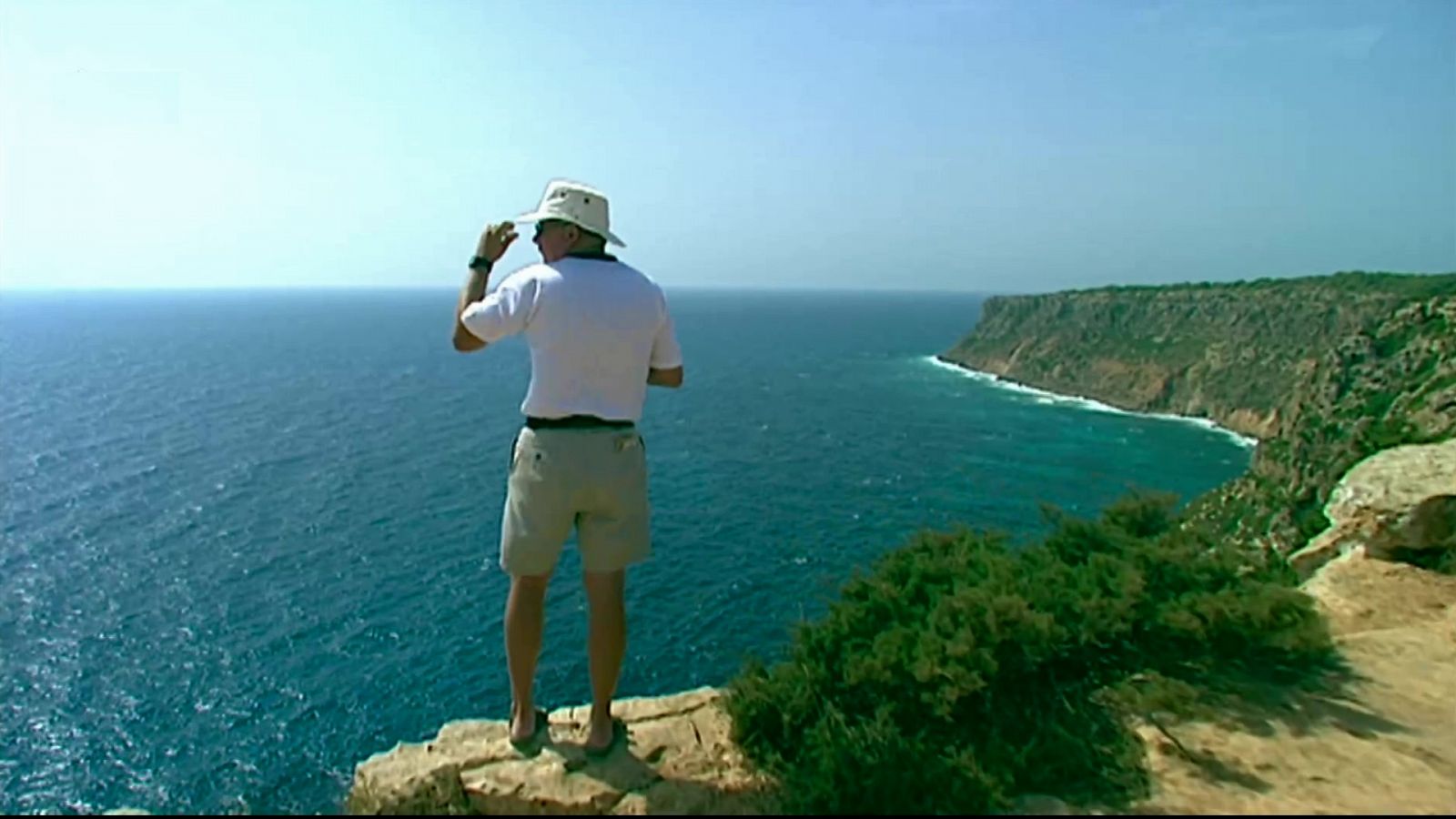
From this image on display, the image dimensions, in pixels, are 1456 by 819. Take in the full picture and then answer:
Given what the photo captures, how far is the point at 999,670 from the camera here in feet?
15.7

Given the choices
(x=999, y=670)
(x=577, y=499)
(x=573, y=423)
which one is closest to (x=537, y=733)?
(x=577, y=499)

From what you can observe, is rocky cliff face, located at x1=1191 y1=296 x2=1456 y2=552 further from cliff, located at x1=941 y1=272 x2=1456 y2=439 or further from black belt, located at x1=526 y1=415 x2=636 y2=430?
cliff, located at x1=941 y1=272 x2=1456 y2=439

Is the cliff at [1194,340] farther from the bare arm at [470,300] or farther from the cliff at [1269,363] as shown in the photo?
the bare arm at [470,300]

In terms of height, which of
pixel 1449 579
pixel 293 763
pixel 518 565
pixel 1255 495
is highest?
pixel 518 565

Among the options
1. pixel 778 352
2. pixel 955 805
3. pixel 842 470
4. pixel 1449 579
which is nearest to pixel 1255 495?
pixel 842 470

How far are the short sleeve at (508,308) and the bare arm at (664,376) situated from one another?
71 cm

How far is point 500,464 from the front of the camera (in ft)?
149

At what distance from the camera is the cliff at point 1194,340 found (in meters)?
69.6

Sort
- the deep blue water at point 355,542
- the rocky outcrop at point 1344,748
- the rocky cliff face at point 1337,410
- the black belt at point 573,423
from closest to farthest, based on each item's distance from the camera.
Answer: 1. the rocky outcrop at point 1344,748
2. the black belt at point 573,423
3. the deep blue water at point 355,542
4. the rocky cliff face at point 1337,410

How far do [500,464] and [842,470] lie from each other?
19.0m

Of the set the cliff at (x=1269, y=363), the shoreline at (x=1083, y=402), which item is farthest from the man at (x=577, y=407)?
the shoreline at (x=1083, y=402)

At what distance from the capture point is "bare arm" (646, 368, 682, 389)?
435cm

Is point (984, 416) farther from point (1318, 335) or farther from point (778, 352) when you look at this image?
point (778, 352)

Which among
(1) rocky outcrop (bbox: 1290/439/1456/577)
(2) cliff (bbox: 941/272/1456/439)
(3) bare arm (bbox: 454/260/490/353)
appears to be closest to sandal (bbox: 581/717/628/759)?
(3) bare arm (bbox: 454/260/490/353)
